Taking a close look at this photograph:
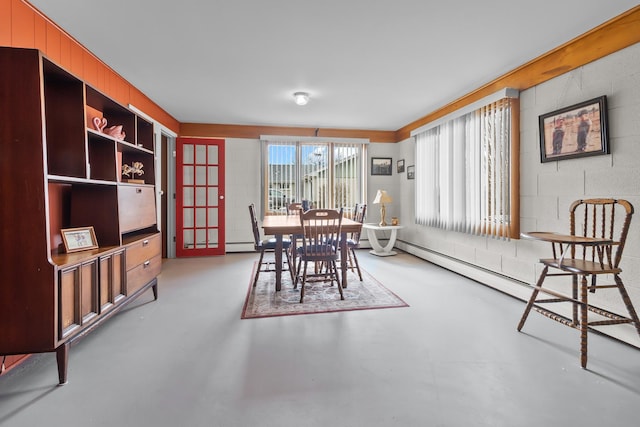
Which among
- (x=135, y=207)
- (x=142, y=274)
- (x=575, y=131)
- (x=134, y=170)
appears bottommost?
(x=142, y=274)

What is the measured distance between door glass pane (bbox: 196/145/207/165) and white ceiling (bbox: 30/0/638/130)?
57.1 inches

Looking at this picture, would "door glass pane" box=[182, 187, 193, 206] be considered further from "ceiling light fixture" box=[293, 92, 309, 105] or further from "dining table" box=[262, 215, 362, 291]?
"dining table" box=[262, 215, 362, 291]

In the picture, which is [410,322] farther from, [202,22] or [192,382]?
[202,22]

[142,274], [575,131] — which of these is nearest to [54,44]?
[142,274]

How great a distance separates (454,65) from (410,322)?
8.76ft

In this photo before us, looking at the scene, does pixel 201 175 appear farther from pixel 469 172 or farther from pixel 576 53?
pixel 576 53

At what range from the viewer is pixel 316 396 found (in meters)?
1.67

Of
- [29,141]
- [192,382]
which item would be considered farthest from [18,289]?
[192,382]

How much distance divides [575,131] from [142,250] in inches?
159

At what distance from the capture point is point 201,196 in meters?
5.79

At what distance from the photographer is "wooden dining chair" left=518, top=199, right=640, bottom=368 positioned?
2.02 meters

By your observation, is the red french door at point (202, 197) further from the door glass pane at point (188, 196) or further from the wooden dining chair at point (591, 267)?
the wooden dining chair at point (591, 267)

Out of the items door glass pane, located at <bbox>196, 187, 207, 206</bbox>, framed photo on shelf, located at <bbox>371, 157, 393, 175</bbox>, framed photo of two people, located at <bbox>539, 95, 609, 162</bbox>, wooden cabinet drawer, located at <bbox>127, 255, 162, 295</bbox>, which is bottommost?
wooden cabinet drawer, located at <bbox>127, 255, 162, 295</bbox>

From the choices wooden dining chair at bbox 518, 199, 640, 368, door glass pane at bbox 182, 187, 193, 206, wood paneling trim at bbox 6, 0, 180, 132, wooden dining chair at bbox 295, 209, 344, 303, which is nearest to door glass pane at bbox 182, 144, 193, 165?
door glass pane at bbox 182, 187, 193, 206
